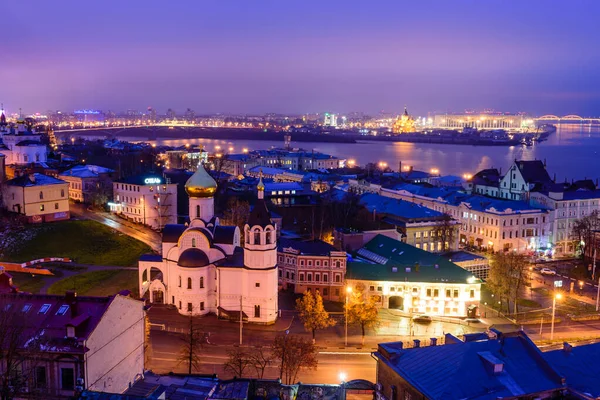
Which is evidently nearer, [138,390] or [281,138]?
[138,390]

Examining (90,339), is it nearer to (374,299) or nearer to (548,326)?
(374,299)

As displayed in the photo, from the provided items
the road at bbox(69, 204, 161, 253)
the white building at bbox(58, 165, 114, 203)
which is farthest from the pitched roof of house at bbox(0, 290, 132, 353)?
the white building at bbox(58, 165, 114, 203)

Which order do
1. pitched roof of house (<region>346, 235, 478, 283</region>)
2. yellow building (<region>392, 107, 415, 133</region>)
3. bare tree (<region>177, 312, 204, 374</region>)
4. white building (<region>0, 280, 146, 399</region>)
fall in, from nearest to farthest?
white building (<region>0, 280, 146, 399</region>), bare tree (<region>177, 312, 204, 374</region>), pitched roof of house (<region>346, 235, 478, 283</region>), yellow building (<region>392, 107, 415, 133</region>)

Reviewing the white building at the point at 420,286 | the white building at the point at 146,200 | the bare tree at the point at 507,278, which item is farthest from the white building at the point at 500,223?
the white building at the point at 146,200

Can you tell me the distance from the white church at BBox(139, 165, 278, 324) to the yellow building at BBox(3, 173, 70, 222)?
9610 mm

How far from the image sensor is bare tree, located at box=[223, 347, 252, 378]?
15811mm

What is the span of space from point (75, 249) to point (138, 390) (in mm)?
16241

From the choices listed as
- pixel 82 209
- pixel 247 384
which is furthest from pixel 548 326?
pixel 82 209

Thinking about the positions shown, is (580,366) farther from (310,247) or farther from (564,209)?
(564,209)

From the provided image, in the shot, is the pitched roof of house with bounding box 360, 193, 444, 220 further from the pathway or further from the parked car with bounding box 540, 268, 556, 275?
the pathway

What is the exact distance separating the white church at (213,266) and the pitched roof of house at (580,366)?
10.3 metres

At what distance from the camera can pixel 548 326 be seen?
22.1m

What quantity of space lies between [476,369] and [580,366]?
273 centimetres

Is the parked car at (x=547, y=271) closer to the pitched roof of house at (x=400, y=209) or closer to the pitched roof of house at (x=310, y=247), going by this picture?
the pitched roof of house at (x=400, y=209)
